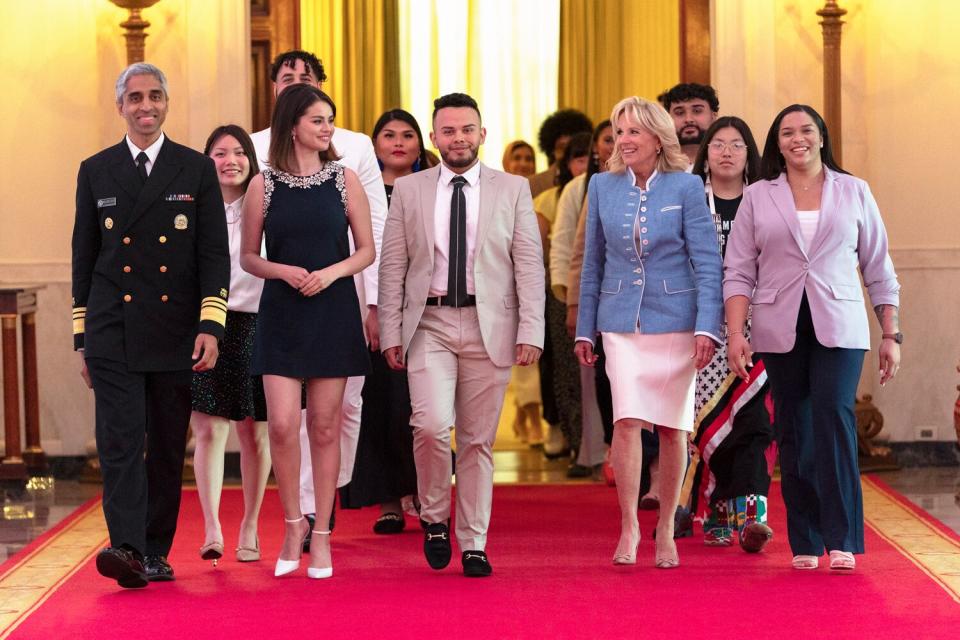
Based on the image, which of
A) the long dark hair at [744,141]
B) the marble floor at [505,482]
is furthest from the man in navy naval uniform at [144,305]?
the long dark hair at [744,141]

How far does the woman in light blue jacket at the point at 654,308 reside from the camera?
5281 mm

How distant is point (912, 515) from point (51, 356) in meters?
4.53

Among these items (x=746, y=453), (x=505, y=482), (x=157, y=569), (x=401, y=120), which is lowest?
(x=505, y=482)

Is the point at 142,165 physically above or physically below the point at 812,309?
above

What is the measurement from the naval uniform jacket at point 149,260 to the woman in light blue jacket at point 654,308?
51.4 inches

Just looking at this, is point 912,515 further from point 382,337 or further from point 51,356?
point 51,356

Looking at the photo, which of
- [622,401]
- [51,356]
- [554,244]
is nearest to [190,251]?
[622,401]

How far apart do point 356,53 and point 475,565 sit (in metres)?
9.43

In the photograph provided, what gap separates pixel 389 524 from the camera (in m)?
6.28

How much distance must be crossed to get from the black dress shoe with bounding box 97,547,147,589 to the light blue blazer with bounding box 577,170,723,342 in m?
1.66

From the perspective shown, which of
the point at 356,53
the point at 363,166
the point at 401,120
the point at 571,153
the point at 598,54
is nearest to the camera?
the point at 363,166

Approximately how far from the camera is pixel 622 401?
17.4 ft

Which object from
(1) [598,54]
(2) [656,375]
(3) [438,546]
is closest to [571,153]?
(2) [656,375]

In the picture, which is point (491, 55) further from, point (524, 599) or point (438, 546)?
point (524, 599)
